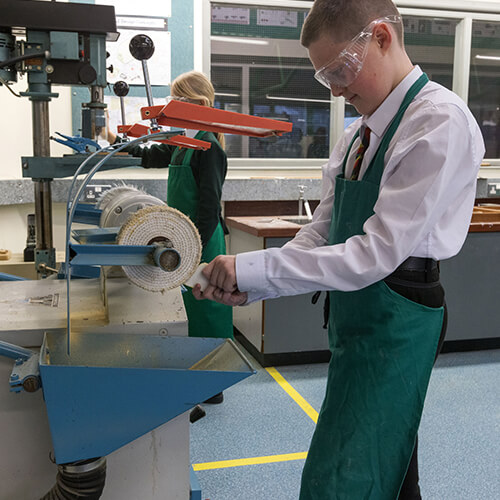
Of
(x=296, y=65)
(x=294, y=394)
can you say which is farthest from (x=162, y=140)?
(x=296, y=65)

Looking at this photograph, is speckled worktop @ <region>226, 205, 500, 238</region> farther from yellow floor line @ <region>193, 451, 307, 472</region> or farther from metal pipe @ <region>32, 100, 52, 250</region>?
metal pipe @ <region>32, 100, 52, 250</region>

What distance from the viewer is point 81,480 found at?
117 centimetres

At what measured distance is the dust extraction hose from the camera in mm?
1166

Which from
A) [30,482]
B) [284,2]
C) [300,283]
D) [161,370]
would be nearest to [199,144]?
[300,283]

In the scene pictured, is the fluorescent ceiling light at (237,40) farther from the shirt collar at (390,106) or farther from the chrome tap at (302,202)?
the shirt collar at (390,106)

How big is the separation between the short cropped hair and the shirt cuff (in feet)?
1.56

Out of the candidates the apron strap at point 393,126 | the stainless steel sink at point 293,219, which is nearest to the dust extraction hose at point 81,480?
the apron strap at point 393,126

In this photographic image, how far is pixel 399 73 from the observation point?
1238 millimetres

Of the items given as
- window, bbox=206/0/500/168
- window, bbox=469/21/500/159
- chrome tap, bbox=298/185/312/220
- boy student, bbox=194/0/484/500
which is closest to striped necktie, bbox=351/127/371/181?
boy student, bbox=194/0/484/500

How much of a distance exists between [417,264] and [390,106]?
35 centimetres

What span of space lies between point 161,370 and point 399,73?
0.80m

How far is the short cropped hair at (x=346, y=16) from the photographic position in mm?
1148

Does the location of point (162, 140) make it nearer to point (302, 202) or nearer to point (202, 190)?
point (202, 190)

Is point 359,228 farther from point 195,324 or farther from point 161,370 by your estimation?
point 195,324
